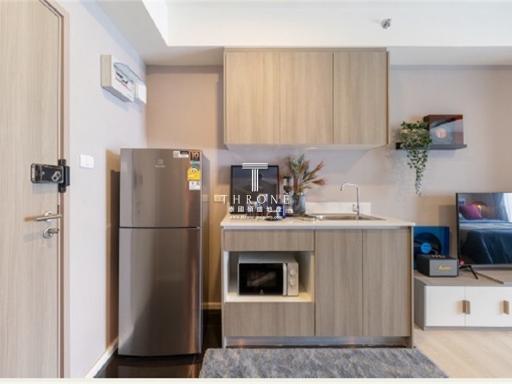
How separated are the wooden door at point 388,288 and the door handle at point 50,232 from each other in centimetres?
203

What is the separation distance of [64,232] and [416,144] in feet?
9.79

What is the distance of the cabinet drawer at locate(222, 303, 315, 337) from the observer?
2.24 m

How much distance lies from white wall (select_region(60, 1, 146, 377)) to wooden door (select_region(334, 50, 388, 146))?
72.8 inches

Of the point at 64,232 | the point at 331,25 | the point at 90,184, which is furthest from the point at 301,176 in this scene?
the point at 64,232

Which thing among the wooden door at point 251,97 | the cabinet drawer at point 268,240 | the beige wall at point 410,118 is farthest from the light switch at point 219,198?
the cabinet drawer at point 268,240

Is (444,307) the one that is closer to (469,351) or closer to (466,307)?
(466,307)

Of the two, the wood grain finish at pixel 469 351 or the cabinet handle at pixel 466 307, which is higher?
the cabinet handle at pixel 466 307

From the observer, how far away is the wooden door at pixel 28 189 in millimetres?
1263

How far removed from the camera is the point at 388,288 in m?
2.24

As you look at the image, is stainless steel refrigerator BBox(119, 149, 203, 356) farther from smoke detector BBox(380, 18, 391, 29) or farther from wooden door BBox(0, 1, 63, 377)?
smoke detector BBox(380, 18, 391, 29)

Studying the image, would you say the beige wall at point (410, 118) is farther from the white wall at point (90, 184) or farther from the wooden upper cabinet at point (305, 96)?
the white wall at point (90, 184)

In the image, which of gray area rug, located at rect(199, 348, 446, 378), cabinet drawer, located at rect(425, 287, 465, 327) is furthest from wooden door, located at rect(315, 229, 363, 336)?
cabinet drawer, located at rect(425, 287, 465, 327)

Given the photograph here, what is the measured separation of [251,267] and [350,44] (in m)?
2.07

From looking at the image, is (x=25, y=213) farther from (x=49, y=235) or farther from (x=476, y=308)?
(x=476, y=308)
